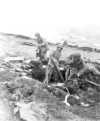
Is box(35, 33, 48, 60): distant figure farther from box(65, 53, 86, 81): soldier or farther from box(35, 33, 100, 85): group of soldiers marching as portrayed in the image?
box(65, 53, 86, 81): soldier

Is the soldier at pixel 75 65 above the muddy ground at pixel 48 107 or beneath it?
above

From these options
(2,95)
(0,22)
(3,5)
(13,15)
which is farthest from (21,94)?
(3,5)

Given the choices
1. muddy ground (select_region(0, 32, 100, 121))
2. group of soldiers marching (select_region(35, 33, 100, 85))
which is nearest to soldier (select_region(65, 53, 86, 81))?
group of soldiers marching (select_region(35, 33, 100, 85))

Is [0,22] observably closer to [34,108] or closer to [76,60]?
[76,60]

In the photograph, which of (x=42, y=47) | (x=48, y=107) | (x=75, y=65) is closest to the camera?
(x=48, y=107)

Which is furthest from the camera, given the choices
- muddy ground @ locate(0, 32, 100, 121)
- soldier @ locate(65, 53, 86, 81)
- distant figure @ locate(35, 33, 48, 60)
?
distant figure @ locate(35, 33, 48, 60)

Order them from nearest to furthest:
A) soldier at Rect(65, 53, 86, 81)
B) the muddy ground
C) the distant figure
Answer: the muddy ground → soldier at Rect(65, 53, 86, 81) → the distant figure

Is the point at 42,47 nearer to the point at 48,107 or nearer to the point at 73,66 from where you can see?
the point at 73,66

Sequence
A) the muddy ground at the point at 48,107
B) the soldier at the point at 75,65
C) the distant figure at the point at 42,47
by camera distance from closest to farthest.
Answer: the muddy ground at the point at 48,107 < the soldier at the point at 75,65 < the distant figure at the point at 42,47

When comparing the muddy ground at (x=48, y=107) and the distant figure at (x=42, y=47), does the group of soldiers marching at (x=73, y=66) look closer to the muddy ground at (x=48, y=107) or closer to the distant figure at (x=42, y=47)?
A: the muddy ground at (x=48, y=107)

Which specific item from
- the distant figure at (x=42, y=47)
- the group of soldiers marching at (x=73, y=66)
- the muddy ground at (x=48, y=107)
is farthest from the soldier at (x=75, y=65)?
the distant figure at (x=42, y=47)

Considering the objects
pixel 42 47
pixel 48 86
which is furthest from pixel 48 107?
pixel 42 47

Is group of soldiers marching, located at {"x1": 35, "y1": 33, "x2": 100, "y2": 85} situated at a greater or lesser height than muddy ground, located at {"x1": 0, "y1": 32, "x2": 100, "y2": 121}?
greater

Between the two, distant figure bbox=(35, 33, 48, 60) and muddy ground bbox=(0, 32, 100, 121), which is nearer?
muddy ground bbox=(0, 32, 100, 121)
